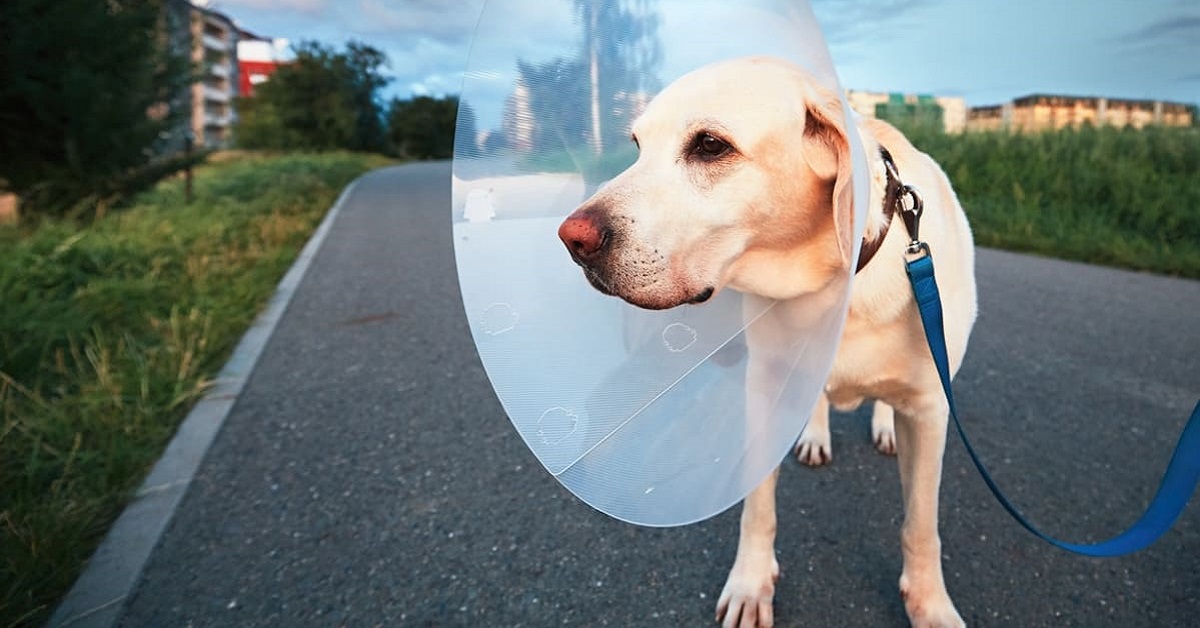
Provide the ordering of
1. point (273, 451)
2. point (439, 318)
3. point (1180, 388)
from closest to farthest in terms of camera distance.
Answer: point (273, 451) → point (1180, 388) → point (439, 318)

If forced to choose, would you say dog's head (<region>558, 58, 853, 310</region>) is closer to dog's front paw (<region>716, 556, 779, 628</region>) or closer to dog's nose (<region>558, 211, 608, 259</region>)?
dog's nose (<region>558, 211, 608, 259</region>)

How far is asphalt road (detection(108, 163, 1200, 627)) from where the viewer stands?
193 centimetres

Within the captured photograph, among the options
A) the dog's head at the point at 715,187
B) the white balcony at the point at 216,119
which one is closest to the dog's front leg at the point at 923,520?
the dog's head at the point at 715,187

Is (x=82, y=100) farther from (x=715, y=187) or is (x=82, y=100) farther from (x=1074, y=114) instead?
(x=1074, y=114)

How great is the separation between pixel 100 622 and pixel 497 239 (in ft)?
4.60

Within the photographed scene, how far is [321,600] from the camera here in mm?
1970

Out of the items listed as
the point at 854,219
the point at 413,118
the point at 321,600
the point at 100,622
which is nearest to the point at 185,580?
the point at 100,622

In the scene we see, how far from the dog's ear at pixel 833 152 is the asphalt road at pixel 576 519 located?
107 centimetres

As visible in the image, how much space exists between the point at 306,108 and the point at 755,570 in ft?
151

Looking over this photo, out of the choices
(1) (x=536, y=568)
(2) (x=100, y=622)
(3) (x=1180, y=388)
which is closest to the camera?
(2) (x=100, y=622)

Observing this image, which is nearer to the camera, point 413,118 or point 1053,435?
Answer: point 1053,435

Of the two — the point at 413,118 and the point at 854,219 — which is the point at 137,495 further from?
the point at 413,118

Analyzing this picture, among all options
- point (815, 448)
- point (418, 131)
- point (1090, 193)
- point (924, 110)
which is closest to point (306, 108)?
point (418, 131)

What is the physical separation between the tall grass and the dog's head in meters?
6.24
